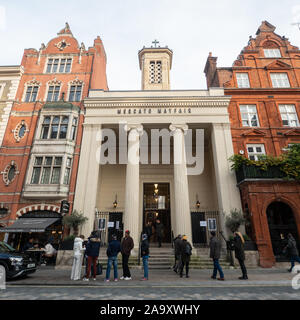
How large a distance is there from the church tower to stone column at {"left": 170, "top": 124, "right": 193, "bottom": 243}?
10.2m

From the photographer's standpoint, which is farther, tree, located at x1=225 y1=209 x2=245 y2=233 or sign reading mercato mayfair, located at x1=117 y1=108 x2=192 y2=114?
sign reading mercato mayfair, located at x1=117 y1=108 x2=192 y2=114

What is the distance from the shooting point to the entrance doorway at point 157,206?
1819 centimetres

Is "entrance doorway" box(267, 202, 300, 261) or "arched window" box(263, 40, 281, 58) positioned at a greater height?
"arched window" box(263, 40, 281, 58)

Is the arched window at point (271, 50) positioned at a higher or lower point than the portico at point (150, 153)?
higher

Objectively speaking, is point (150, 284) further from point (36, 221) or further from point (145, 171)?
point (145, 171)

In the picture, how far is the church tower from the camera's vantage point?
24.3 metres

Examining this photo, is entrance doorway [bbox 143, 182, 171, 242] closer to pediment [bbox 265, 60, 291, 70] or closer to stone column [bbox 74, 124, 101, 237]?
stone column [bbox 74, 124, 101, 237]

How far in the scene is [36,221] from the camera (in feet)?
47.3

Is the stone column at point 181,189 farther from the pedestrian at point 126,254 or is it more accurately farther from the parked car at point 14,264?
the parked car at point 14,264

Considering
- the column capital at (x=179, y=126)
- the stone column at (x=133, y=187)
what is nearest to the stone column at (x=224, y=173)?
the column capital at (x=179, y=126)

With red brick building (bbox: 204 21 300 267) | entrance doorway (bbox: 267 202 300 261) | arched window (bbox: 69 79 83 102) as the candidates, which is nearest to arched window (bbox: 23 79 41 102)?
arched window (bbox: 69 79 83 102)

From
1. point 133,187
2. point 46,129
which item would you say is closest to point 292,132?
point 133,187

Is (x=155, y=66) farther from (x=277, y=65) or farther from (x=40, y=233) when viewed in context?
(x=40, y=233)

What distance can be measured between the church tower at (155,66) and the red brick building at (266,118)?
5.74 m
